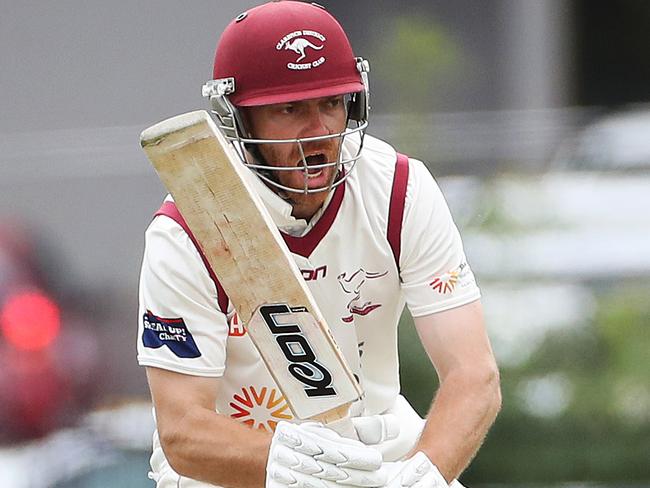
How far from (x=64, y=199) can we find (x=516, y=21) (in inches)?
113

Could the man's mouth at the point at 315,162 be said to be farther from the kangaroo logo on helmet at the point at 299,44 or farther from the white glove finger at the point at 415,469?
the white glove finger at the point at 415,469

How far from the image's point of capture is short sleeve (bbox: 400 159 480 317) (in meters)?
3.62

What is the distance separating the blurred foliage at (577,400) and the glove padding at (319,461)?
2680mm

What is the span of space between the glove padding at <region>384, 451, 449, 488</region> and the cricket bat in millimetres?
170

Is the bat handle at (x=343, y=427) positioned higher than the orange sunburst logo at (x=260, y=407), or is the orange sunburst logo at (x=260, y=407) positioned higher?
the bat handle at (x=343, y=427)

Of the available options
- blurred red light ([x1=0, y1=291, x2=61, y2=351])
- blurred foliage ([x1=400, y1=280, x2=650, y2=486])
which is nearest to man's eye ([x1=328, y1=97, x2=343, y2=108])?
blurred foliage ([x1=400, y1=280, x2=650, y2=486])

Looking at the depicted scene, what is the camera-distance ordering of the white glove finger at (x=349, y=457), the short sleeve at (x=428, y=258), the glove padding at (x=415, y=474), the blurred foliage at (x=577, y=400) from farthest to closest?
the blurred foliage at (x=577, y=400) < the short sleeve at (x=428, y=258) < the glove padding at (x=415, y=474) < the white glove finger at (x=349, y=457)

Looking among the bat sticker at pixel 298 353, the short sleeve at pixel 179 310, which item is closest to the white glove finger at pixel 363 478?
the bat sticker at pixel 298 353

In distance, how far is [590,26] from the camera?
8.66m

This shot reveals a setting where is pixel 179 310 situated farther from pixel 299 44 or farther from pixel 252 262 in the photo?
pixel 299 44

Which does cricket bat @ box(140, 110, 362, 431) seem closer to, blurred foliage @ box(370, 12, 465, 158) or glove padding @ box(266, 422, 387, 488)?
glove padding @ box(266, 422, 387, 488)

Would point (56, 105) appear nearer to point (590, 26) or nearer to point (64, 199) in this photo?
point (64, 199)

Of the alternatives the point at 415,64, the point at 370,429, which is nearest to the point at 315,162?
the point at 370,429

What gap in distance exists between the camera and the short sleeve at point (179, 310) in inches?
135
